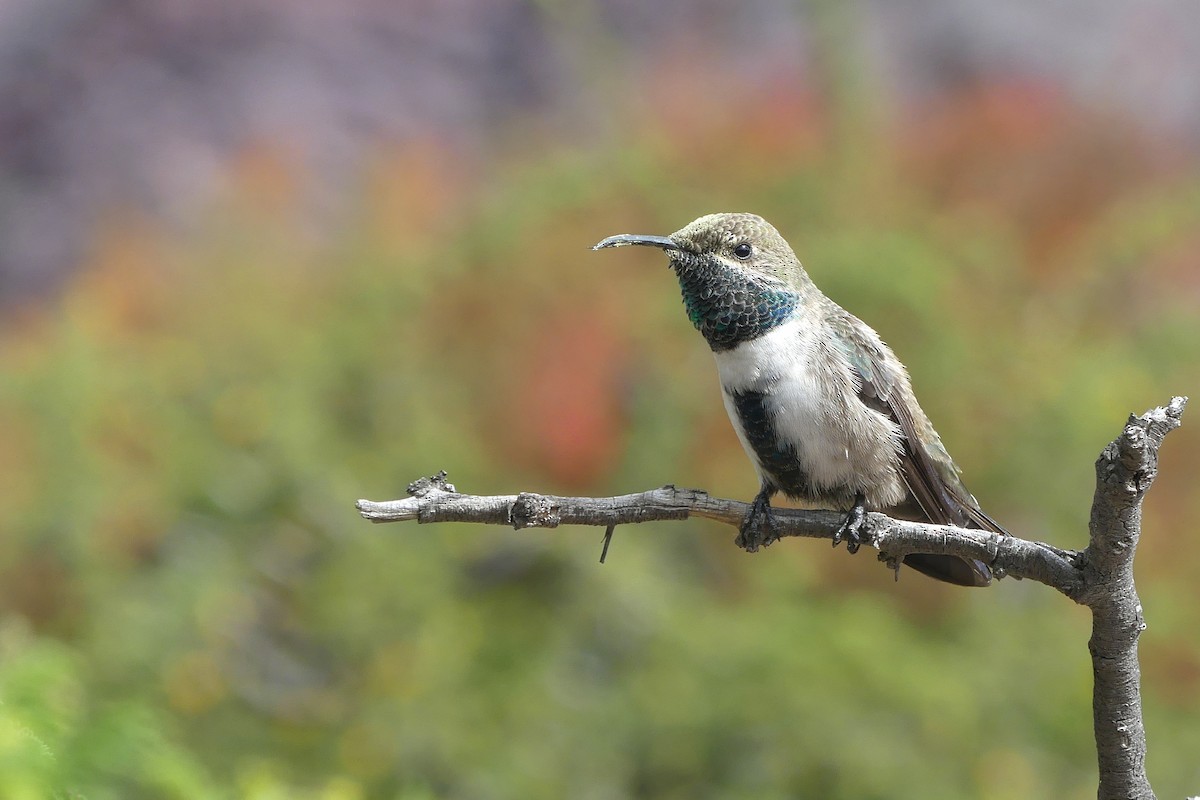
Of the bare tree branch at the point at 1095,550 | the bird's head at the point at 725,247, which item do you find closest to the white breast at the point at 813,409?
the bird's head at the point at 725,247

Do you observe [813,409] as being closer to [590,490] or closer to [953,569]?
[953,569]

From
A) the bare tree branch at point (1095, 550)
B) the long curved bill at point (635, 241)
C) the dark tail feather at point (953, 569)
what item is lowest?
the bare tree branch at point (1095, 550)

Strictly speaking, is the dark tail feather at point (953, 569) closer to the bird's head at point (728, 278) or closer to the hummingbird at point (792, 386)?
the hummingbird at point (792, 386)

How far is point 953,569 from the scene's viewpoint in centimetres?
211

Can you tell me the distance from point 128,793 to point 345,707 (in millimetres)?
1633

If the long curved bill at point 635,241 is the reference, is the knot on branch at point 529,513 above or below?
below

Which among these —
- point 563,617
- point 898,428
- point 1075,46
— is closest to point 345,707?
point 563,617

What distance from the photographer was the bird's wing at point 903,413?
2.14 meters

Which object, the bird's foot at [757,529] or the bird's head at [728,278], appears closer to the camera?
the bird's foot at [757,529]

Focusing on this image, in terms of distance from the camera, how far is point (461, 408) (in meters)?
5.32

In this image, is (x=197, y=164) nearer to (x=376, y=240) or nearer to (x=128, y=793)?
(x=376, y=240)

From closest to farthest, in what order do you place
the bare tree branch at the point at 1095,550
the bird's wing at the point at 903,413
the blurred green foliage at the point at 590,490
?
the bare tree branch at the point at 1095,550 < the bird's wing at the point at 903,413 < the blurred green foliage at the point at 590,490

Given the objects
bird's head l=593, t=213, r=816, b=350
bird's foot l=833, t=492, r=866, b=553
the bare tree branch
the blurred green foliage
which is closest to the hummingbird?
bird's head l=593, t=213, r=816, b=350

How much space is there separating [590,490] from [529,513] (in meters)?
3.40
